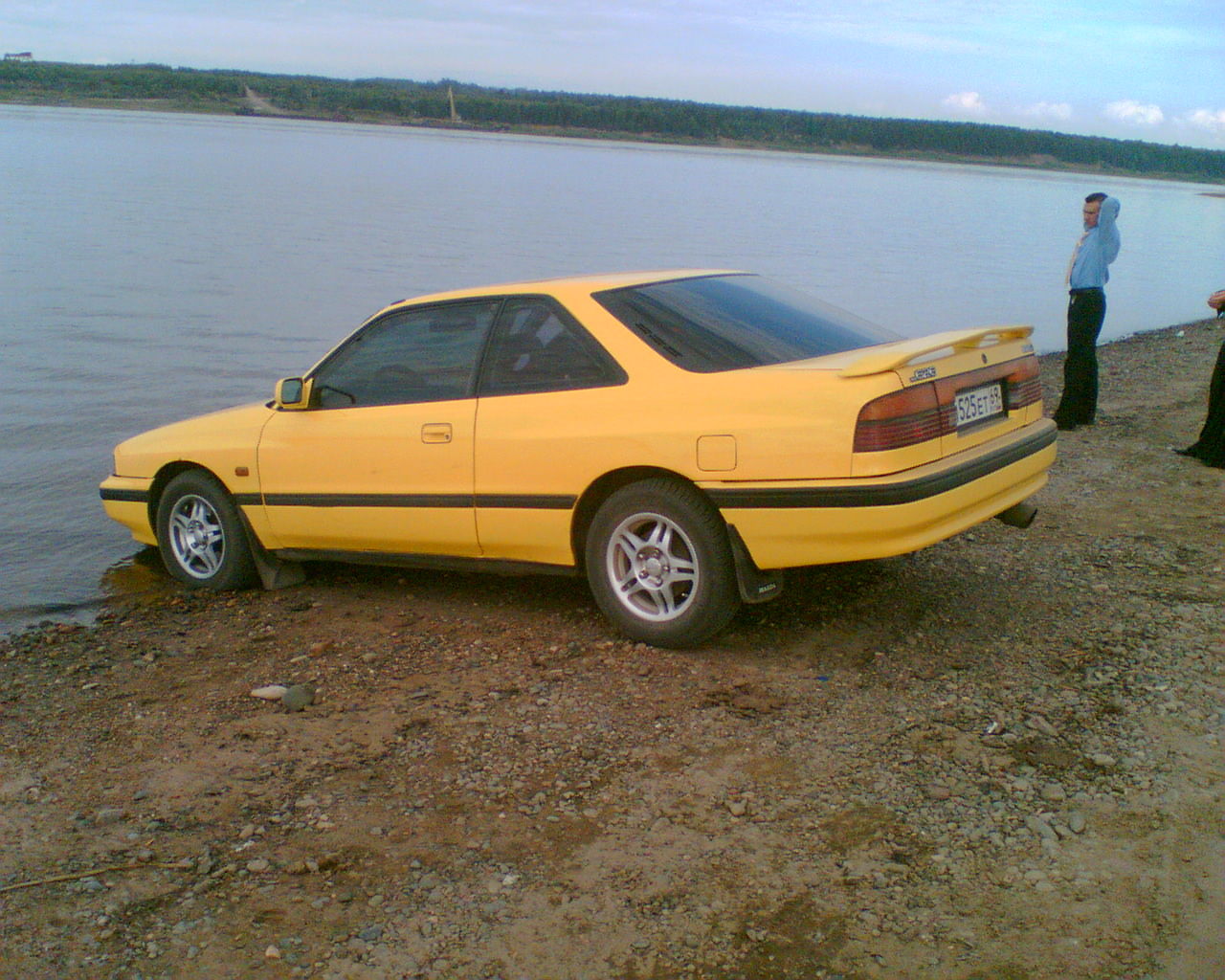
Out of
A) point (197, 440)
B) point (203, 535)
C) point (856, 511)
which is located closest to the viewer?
point (856, 511)

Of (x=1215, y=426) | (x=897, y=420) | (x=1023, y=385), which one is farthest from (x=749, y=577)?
(x=1215, y=426)

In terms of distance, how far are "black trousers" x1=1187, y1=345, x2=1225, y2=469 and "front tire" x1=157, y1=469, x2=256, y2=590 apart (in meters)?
6.32

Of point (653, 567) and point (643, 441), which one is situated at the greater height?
point (643, 441)

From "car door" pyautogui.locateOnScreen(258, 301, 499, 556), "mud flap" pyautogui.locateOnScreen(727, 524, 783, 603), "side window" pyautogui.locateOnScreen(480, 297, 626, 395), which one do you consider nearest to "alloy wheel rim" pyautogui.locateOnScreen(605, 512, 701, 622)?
"mud flap" pyautogui.locateOnScreen(727, 524, 783, 603)

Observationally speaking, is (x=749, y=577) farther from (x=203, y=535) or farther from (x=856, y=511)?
(x=203, y=535)

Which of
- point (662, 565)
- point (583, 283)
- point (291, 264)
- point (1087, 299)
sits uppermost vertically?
point (583, 283)

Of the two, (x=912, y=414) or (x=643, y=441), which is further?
(x=643, y=441)

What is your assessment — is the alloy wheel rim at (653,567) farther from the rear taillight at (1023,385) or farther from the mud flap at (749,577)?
the rear taillight at (1023,385)

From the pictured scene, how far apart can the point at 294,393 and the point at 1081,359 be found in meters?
6.89

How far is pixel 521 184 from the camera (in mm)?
62719

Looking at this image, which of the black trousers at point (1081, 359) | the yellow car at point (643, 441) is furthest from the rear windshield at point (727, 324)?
the black trousers at point (1081, 359)

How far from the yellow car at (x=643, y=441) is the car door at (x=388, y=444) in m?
0.01

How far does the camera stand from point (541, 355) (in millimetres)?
5156

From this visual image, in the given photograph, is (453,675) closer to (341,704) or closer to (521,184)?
(341,704)
